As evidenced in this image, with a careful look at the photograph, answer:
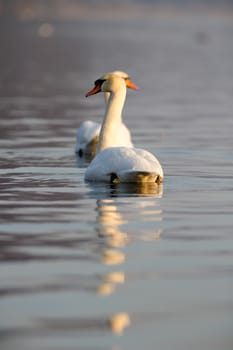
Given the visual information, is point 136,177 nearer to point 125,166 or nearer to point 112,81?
point 125,166

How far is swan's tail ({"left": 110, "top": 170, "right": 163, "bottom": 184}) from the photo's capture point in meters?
13.7

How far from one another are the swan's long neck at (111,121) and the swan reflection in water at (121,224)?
69.8 inches

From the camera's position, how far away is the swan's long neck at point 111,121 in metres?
15.7

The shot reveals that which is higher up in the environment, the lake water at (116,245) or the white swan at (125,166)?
the white swan at (125,166)

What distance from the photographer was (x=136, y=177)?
546 inches

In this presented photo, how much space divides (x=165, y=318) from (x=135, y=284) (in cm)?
91

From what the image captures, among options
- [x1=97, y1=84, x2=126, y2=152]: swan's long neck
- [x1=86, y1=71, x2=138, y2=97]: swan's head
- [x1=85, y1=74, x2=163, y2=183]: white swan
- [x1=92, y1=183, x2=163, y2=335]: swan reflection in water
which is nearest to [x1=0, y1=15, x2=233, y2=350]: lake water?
[x1=92, y1=183, x2=163, y2=335]: swan reflection in water

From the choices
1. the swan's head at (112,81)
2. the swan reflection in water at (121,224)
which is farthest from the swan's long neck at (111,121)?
the swan reflection in water at (121,224)

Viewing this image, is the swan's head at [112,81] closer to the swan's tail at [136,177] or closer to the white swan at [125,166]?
the white swan at [125,166]

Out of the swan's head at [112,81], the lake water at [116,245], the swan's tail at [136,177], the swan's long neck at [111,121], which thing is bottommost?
the lake water at [116,245]

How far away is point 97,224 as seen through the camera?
11.2 m

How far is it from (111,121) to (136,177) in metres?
2.22

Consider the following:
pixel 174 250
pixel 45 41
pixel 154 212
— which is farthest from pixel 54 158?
pixel 45 41

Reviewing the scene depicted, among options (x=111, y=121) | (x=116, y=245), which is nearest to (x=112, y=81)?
(x=111, y=121)
